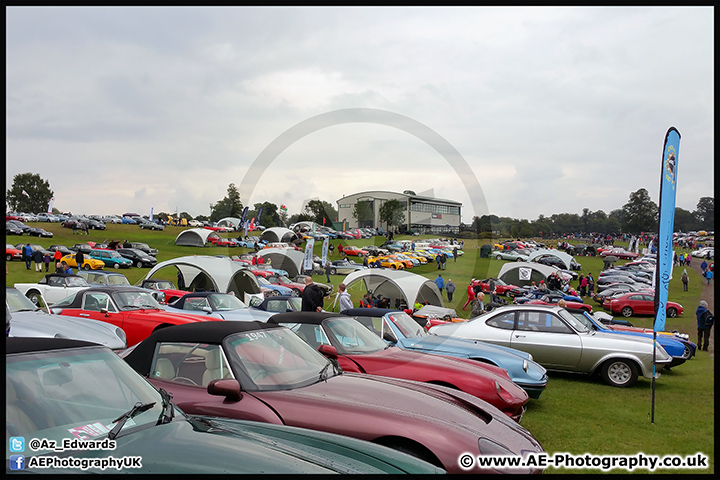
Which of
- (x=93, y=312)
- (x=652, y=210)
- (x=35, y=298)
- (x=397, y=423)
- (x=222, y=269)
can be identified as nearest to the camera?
(x=397, y=423)

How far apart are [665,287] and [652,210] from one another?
358ft

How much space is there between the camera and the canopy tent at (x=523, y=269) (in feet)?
120

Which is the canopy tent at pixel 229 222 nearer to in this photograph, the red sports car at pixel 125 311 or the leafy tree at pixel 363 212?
the leafy tree at pixel 363 212

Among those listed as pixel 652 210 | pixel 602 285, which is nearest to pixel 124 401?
pixel 602 285

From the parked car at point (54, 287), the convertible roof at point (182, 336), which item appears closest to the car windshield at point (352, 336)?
the convertible roof at point (182, 336)

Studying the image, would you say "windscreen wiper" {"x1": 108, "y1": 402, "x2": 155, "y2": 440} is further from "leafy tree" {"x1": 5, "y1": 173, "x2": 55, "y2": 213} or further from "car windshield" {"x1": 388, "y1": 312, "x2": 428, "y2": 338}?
"leafy tree" {"x1": 5, "y1": 173, "x2": 55, "y2": 213}

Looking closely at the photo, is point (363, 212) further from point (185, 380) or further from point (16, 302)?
point (185, 380)

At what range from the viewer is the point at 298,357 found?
512cm

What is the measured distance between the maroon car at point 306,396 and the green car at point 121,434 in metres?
0.61

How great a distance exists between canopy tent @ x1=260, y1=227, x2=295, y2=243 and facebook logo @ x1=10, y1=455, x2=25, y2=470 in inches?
2352

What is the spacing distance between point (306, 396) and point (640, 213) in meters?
116

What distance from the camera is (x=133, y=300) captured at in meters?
11.4

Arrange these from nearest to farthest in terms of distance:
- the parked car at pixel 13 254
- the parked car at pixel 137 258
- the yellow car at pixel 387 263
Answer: the parked car at pixel 13 254, the parked car at pixel 137 258, the yellow car at pixel 387 263
